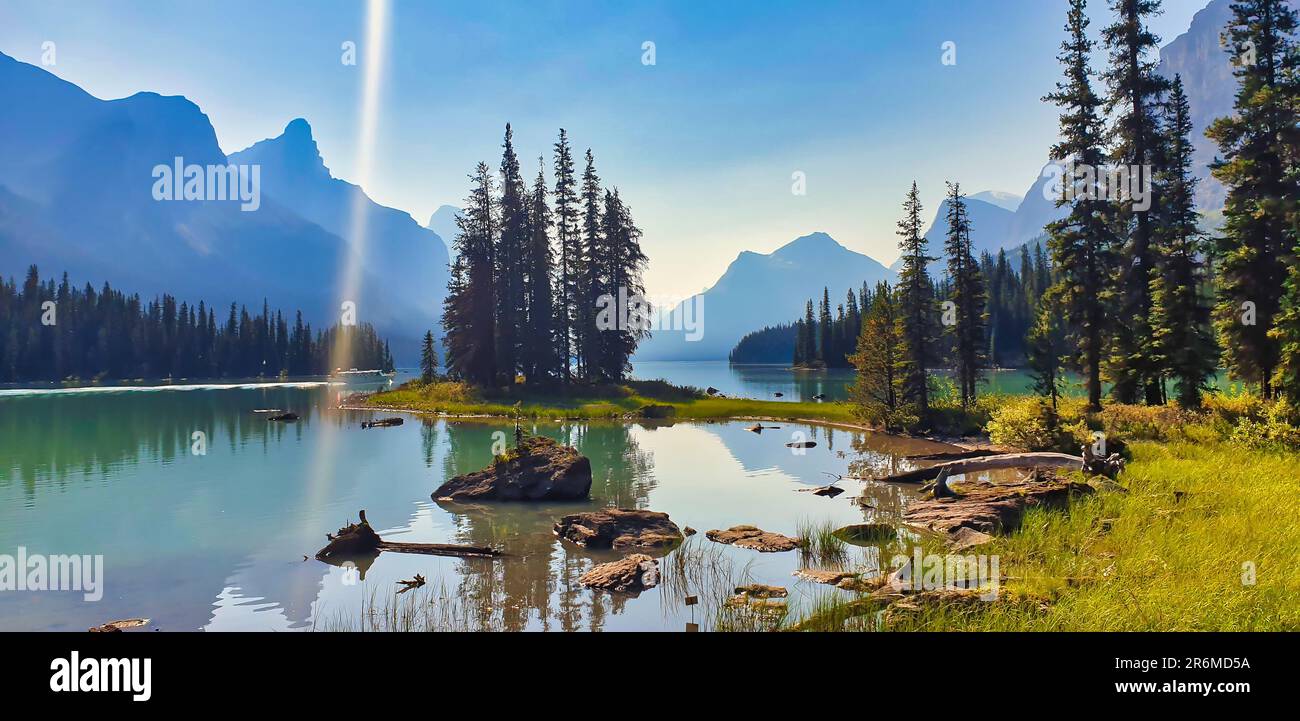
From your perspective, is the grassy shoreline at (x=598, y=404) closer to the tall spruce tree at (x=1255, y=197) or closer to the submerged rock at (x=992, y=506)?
the tall spruce tree at (x=1255, y=197)

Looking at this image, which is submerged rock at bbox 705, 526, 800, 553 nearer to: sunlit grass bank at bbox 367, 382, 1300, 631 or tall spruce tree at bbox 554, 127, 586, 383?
sunlit grass bank at bbox 367, 382, 1300, 631

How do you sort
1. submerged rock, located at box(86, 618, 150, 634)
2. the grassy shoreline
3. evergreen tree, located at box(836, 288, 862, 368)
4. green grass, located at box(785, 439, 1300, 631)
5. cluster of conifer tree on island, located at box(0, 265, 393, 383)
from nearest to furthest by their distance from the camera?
green grass, located at box(785, 439, 1300, 631)
submerged rock, located at box(86, 618, 150, 634)
the grassy shoreline
cluster of conifer tree on island, located at box(0, 265, 393, 383)
evergreen tree, located at box(836, 288, 862, 368)

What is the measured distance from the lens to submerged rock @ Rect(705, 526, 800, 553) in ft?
50.4

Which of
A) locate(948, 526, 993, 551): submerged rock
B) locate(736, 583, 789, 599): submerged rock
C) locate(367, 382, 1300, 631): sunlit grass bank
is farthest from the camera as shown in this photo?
locate(948, 526, 993, 551): submerged rock

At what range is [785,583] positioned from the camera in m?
12.7

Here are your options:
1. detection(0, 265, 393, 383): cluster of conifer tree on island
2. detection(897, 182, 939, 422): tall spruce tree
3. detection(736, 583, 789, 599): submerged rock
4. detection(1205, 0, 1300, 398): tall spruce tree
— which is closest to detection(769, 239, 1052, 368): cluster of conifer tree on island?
detection(897, 182, 939, 422): tall spruce tree

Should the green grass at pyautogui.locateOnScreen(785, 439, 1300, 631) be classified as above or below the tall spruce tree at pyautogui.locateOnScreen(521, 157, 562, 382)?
below

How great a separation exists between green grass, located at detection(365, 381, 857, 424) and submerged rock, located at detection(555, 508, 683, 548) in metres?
30.1

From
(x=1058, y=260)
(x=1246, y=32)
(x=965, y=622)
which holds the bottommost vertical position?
(x=965, y=622)

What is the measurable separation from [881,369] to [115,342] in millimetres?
172168

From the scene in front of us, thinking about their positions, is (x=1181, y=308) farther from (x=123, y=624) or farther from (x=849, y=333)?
(x=849, y=333)
